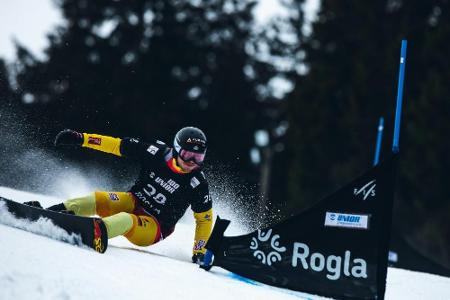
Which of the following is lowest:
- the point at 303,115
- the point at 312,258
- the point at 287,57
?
the point at 312,258

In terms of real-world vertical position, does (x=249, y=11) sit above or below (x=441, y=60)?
above

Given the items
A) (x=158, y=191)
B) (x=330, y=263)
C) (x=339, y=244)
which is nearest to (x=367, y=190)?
(x=339, y=244)

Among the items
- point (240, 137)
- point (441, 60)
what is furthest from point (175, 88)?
point (441, 60)

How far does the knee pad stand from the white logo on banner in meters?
1.21

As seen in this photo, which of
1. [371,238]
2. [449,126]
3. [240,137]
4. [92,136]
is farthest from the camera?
[240,137]

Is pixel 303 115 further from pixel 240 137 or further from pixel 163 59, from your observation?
pixel 163 59

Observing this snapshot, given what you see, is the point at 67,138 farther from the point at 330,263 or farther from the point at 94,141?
the point at 330,263

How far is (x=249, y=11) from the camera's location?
29406mm

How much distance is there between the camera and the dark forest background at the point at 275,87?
21.8m

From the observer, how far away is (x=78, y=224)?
5.01m

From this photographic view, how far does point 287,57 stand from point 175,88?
274 inches

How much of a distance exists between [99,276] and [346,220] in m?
1.94

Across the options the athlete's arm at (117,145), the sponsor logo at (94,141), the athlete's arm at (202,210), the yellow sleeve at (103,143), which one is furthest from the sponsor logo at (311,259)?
the sponsor logo at (94,141)

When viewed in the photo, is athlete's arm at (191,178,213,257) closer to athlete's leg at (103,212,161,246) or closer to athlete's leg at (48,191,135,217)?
athlete's leg at (103,212,161,246)
